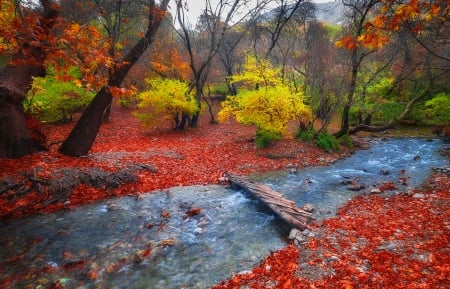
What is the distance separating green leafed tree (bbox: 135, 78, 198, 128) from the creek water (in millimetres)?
8977

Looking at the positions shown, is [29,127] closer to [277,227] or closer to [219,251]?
[219,251]

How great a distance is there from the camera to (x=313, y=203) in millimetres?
7926

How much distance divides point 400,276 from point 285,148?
985cm

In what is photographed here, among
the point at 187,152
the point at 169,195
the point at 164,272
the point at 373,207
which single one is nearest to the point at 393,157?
the point at 373,207

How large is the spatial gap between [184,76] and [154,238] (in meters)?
20.1

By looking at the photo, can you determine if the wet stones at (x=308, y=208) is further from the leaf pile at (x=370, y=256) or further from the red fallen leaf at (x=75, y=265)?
the red fallen leaf at (x=75, y=265)

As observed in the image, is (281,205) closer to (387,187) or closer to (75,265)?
(387,187)

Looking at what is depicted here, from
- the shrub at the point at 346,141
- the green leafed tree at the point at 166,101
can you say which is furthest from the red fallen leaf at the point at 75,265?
the shrub at the point at 346,141

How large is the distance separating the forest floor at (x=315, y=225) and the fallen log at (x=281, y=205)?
34 centimetres

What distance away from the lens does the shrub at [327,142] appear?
1423 centimetres

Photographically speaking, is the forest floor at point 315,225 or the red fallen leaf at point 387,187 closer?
the forest floor at point 315,225

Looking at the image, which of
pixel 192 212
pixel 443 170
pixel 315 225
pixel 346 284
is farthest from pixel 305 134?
pixel 346 284

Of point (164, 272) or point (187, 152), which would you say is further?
point (187, 152)

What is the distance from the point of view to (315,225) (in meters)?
6.39
